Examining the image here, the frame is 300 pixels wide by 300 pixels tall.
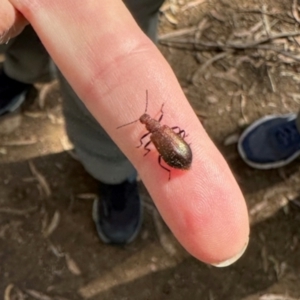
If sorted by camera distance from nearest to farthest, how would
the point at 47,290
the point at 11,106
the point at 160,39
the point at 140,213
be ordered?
1. the point at 47,290
2. the point at 140,213
3. the point at 11,106
4. the point at 160,39

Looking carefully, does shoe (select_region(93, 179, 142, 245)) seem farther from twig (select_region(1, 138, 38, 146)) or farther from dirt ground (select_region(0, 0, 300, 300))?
twig (select_region(1, 138, 38, 146))

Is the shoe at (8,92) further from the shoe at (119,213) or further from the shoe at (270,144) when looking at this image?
the shoe at (270,144)

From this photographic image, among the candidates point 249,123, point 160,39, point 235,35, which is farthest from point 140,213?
point 235,35

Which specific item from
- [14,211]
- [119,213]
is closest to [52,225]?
[14,211]

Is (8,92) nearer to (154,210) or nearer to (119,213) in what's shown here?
(119,213)

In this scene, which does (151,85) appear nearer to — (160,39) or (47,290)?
(47,290)

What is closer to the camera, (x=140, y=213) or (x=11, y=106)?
(x=140, y=213)

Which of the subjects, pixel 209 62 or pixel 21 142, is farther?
pixel 209 62
